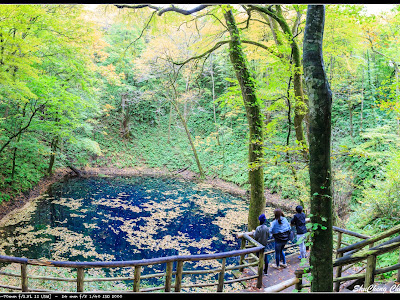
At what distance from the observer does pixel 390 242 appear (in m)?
2.87

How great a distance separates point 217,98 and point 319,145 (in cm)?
1011

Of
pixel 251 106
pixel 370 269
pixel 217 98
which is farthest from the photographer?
pixel 217 98

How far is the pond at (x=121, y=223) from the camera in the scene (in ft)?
24.6

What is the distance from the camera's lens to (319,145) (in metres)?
2.79

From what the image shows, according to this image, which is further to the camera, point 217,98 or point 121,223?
point 217,98

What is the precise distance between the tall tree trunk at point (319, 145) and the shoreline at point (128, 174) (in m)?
9.88

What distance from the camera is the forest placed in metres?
6.71

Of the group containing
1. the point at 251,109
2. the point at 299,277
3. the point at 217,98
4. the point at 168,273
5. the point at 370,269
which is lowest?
the point at 168,273

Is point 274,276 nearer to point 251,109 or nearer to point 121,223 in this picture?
point 251,109

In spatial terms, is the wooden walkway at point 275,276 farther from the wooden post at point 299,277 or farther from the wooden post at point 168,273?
the wooden post at point 168,273

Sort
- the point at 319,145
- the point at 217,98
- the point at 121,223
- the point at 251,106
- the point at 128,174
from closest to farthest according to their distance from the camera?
the point at 319,145, the point at 251,106, the point at 121,223, the point at 217,98, the point at 128,174

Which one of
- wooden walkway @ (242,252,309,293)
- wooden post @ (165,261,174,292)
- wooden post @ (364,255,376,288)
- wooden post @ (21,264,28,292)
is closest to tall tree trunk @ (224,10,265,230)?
wooden walkway @ (242,252,309,293)

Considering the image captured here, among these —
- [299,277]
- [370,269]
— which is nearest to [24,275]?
[299,277]

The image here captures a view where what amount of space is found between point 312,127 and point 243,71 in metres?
4.43
